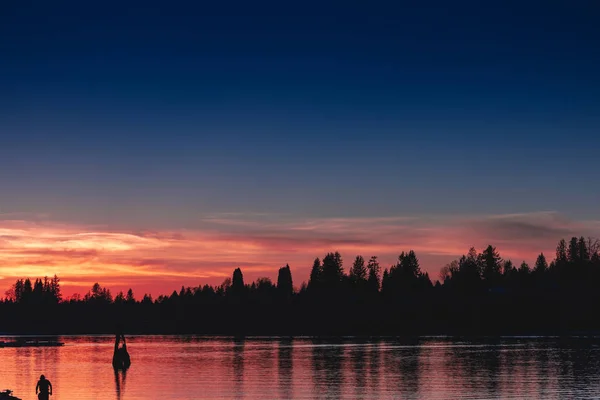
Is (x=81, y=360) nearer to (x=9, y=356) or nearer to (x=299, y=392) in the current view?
(x=9, y=356)

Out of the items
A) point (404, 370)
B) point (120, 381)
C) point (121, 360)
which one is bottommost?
point (404, 370)

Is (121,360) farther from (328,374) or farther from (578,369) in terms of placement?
(578,369)

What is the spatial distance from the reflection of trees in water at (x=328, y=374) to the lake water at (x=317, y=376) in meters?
0.09

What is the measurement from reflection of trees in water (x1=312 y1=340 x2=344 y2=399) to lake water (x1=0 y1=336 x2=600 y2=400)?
0.09 metres

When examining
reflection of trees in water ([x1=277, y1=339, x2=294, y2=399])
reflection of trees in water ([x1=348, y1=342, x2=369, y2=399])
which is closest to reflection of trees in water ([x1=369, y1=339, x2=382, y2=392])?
reflection of trees in water ([x1=348, y1=342, x2=369, y2=399])

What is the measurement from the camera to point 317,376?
319 feet

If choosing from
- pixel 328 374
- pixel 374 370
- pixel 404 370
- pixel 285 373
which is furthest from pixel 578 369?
pixel 285 373

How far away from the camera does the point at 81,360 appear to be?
133000 mm

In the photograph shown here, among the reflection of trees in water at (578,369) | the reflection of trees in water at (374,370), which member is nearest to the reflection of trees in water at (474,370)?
the reflection of trees in water at (578,369)

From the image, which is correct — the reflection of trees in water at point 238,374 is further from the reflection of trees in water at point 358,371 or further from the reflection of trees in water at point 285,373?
the reflection of trees in water at point 358,371

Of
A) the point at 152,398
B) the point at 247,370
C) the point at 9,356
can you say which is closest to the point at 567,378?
the point at 247,370

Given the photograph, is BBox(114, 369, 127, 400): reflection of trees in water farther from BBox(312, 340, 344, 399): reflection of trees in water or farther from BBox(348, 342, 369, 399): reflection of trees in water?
BBox(348, 342, 369, 399): reflection of trees in water

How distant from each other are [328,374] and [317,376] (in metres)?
3.55

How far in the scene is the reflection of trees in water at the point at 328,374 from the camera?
8021 cm
